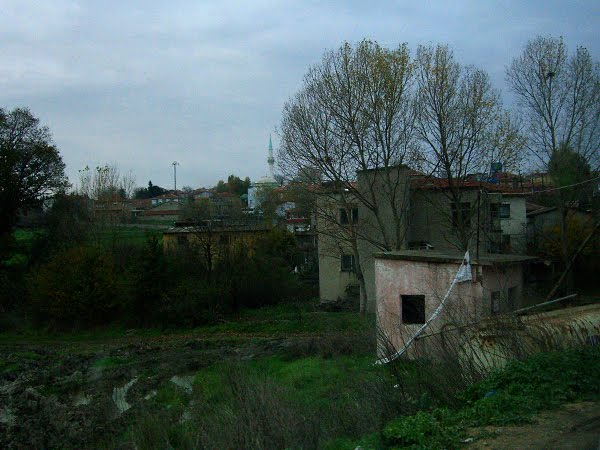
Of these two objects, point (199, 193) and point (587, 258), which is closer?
point (587, 258)

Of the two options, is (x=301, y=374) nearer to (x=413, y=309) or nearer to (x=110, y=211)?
(x=413, y=309)

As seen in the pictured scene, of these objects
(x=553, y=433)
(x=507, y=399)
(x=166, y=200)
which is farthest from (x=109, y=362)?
(x=166, y=200)

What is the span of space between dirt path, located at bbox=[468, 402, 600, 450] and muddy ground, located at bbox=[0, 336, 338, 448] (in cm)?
787

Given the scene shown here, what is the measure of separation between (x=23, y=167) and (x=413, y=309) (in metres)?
36.0

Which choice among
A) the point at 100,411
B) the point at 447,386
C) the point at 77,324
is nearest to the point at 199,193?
the point at 77,324

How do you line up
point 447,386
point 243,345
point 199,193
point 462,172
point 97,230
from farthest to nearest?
point 199,193 < point 97,230 < point 462,172 < point 243,345 < point 447,386

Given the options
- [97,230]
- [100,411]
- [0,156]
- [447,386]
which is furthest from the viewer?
[97,230]

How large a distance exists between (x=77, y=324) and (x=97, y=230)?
A: 11.2m

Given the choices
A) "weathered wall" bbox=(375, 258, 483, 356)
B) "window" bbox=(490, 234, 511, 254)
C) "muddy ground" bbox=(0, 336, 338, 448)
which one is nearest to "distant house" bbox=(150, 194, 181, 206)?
"window" bbox=(490, 234, 511, 254)

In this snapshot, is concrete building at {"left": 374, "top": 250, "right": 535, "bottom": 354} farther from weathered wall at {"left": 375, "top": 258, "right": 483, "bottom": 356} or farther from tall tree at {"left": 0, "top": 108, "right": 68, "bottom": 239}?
tall tree at {"left": 0, "top": 108, "right": 68, "bottom": 239}

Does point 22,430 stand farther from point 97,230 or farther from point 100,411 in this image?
point 97,230

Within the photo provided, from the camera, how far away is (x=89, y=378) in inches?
989

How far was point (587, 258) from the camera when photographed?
127 ft

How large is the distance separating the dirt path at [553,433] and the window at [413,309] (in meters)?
12.9
